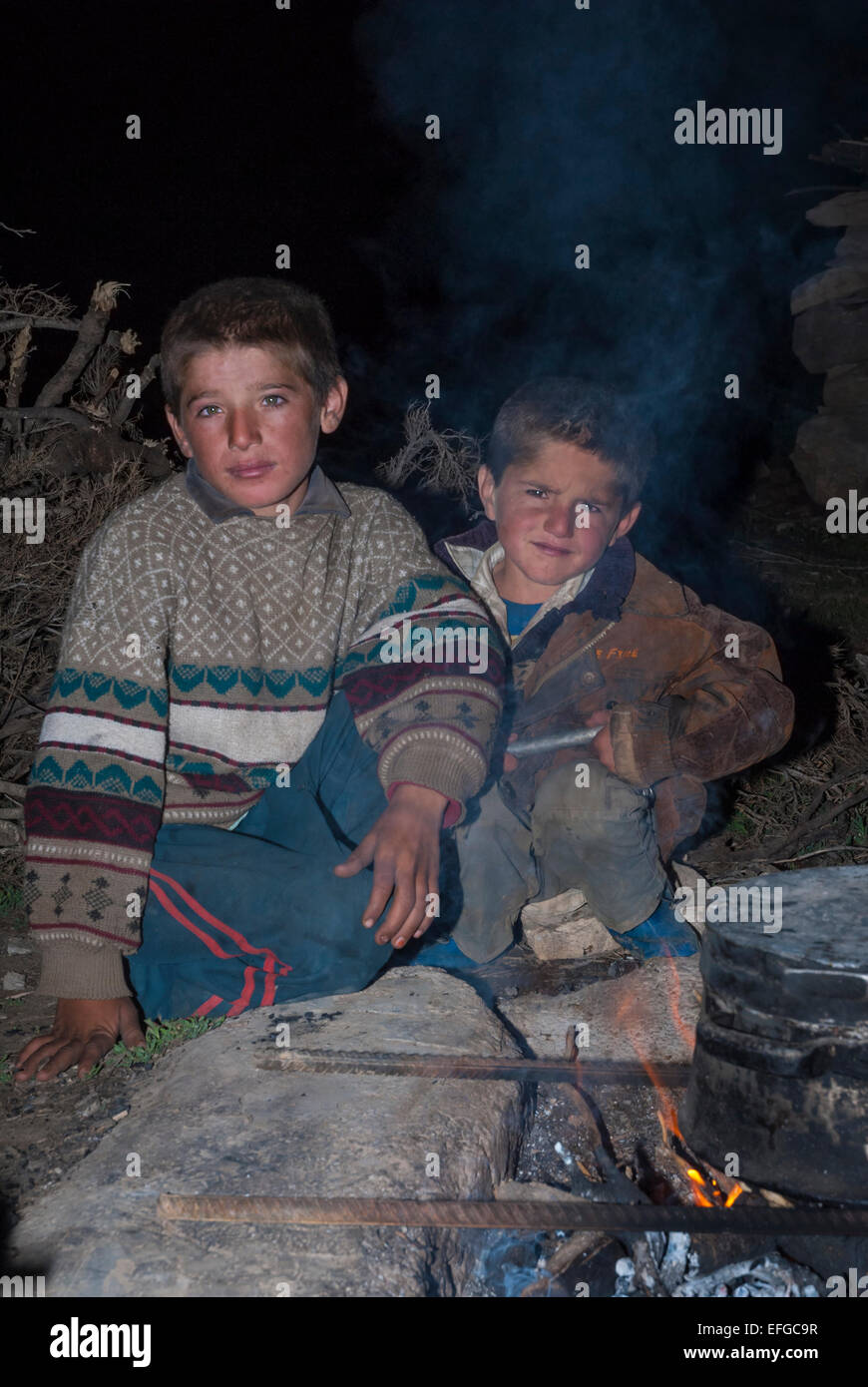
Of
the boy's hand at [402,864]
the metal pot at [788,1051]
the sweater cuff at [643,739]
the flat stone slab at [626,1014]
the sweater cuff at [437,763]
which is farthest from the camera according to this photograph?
Result: the sweater cuff at [643,739]

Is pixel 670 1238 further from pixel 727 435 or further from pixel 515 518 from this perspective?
pixel 727 435

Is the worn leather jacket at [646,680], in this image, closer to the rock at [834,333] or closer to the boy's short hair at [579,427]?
the boy's short hair at [579,427]

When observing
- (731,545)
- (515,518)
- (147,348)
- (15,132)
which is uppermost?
(15,132)

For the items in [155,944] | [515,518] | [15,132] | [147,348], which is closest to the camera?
[155,944]

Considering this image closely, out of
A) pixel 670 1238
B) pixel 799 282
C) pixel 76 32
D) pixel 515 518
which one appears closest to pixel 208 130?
pixel 76 32

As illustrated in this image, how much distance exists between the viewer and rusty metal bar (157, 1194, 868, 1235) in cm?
166

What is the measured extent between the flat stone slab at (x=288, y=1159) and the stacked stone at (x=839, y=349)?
7951 mm

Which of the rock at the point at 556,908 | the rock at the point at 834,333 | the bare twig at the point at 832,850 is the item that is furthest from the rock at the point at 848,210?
the rock at the point at 556,908

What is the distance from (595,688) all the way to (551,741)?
21cm

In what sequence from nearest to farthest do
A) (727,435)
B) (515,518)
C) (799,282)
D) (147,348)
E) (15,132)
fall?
(515,518) < (147,348) < (15,132) < (799,282) < (727,435)

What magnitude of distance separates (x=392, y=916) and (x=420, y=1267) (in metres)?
0.75

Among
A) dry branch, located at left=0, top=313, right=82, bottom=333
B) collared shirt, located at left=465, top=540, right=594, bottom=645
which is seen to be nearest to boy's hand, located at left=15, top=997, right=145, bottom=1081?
collared shirt, located at left=465, top=540, right=594, bottom=645

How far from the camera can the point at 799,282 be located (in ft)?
32.2

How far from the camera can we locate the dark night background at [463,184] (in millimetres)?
7219
